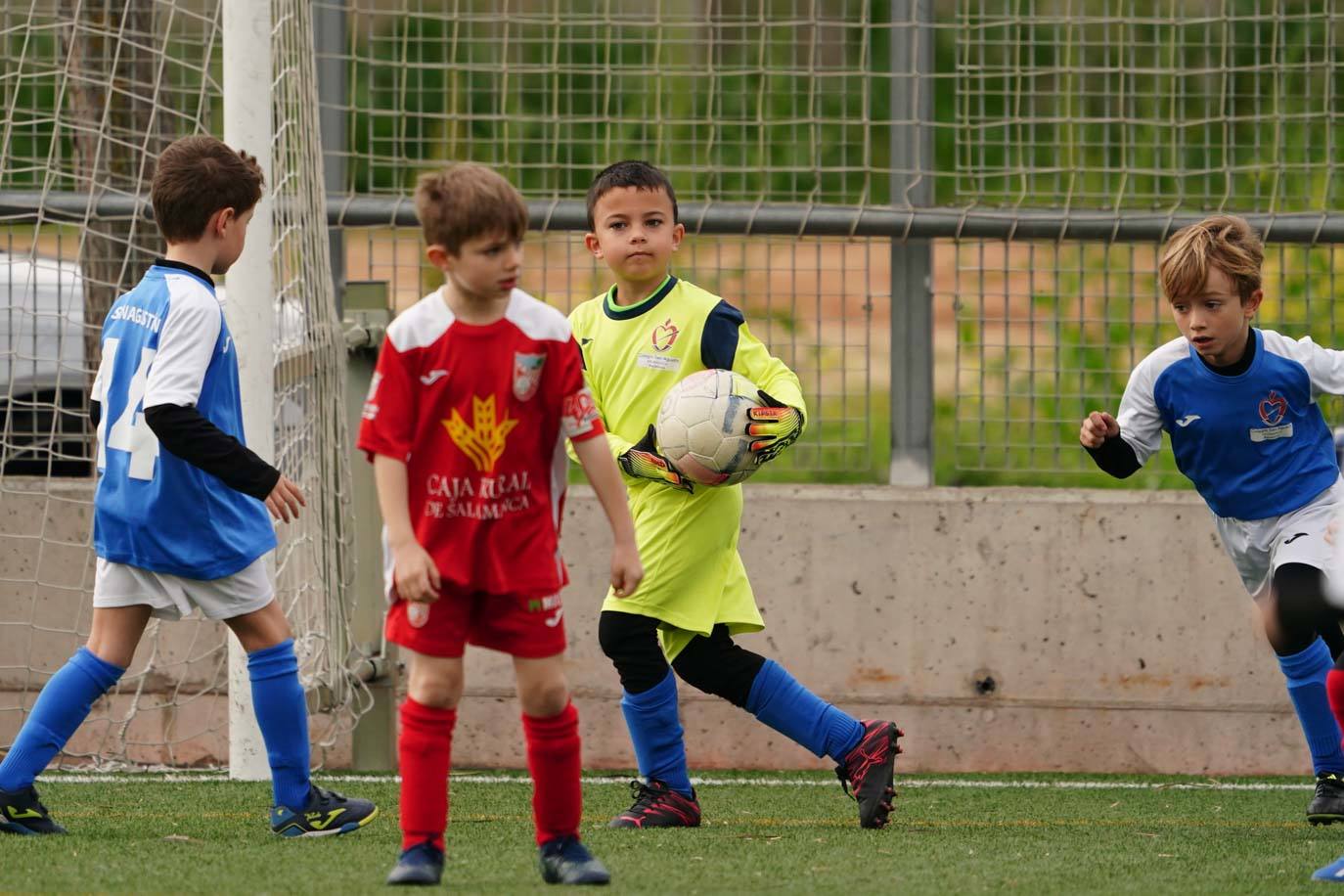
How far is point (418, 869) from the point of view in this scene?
3.27 meters

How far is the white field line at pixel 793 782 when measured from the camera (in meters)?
5.25

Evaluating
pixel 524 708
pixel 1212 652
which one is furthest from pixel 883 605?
pixel 524 708

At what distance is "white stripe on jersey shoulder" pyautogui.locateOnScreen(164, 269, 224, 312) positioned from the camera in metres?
3.92

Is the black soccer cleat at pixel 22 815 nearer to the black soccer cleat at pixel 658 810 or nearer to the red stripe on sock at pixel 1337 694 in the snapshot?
the black soccer cleat at pixel 658 810

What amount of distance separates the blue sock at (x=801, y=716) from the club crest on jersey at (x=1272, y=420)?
1181 mm

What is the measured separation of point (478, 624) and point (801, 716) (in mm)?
1286

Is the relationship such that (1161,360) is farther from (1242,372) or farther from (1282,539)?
(1282,539)

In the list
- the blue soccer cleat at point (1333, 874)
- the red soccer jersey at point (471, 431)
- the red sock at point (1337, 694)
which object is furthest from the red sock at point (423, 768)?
the red sock at point (1337, 694)

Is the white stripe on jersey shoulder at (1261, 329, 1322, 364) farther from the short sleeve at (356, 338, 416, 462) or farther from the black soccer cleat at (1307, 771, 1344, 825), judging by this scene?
the short sleeve at (356, 338, 416, 462)

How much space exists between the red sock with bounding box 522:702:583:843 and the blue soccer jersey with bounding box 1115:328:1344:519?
5.75 feet

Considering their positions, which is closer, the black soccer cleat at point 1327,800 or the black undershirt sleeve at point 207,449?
the black undershirt sleeve at point 207,449

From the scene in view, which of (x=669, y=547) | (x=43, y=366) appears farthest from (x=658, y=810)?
(x=43, y=366)

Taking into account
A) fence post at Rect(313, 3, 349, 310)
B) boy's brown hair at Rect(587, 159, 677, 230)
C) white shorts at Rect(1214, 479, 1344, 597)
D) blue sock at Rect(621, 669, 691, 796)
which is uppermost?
fence post at Rect(313, 3, 349, 310)

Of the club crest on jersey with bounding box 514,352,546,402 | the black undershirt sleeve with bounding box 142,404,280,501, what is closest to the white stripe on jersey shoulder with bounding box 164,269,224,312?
the black undershirt sleeve with bounding box 142,404,280,501
